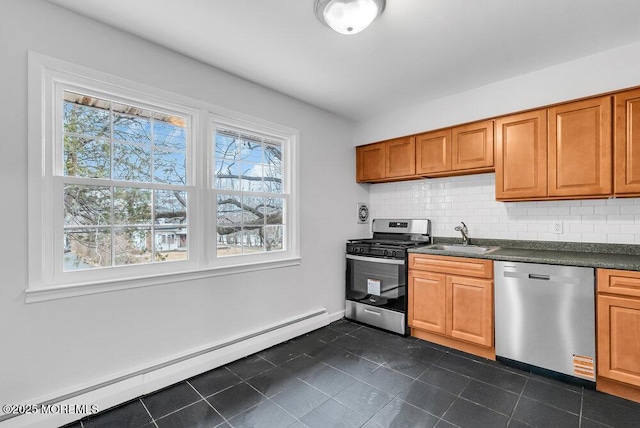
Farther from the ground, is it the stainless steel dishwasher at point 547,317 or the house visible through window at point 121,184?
the house visible through window at point 121,184

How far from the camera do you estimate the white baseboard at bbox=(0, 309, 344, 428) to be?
1.72m

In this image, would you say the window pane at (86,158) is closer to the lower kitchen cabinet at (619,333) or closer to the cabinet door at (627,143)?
the lower kitchen cabinet at (619,333)

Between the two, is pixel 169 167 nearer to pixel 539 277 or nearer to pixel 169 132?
pixel 169 132

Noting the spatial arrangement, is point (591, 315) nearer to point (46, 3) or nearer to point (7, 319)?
point (7, 319)

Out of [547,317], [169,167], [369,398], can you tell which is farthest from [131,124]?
[547,317]

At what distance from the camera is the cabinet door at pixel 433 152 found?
3104 mm

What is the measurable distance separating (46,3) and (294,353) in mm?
2922

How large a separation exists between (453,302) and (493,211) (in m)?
1.04

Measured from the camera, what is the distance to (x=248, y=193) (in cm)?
278

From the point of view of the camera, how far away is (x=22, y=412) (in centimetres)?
166

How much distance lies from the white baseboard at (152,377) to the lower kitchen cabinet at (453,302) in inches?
46.1

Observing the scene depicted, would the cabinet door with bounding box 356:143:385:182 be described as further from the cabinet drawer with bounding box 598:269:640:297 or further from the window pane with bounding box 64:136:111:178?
the window pane with bounding box 64:136:111:178

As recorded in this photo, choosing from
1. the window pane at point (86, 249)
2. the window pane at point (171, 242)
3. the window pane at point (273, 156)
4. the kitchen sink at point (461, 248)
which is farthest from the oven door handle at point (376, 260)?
the window pane at point (86, 249)

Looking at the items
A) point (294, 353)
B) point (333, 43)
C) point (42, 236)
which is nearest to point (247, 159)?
point (333, 43)
